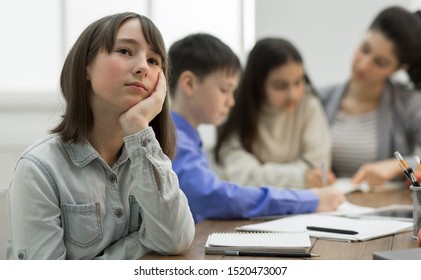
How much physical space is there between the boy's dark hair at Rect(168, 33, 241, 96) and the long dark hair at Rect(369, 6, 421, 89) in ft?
2.61

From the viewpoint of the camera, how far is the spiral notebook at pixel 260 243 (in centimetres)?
94

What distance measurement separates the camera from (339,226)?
115 cm

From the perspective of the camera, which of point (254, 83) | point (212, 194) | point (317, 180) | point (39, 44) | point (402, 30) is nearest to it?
point (212, 194)

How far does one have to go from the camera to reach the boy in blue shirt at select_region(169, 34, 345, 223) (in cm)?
128

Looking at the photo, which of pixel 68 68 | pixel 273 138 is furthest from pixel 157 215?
pixel 273 138

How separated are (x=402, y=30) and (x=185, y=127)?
0.96m

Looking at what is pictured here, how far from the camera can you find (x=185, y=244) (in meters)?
0.98

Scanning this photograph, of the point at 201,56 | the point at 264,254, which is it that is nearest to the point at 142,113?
the point at 264,254

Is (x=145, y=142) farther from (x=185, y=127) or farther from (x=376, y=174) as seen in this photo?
(x=376, y=174)

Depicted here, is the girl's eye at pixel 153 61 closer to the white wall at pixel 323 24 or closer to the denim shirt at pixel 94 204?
the denim shirt at pixel 94 204

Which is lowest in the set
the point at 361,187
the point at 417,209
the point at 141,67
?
the point at 361,187

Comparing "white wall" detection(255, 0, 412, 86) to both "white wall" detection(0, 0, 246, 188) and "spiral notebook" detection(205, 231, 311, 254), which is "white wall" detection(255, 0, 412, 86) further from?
"spiral notebook" detection(205, 231, 311, 254)

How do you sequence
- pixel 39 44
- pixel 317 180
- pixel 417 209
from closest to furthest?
pixel 417 209 → pixel 39 44 → pixel 317 180
